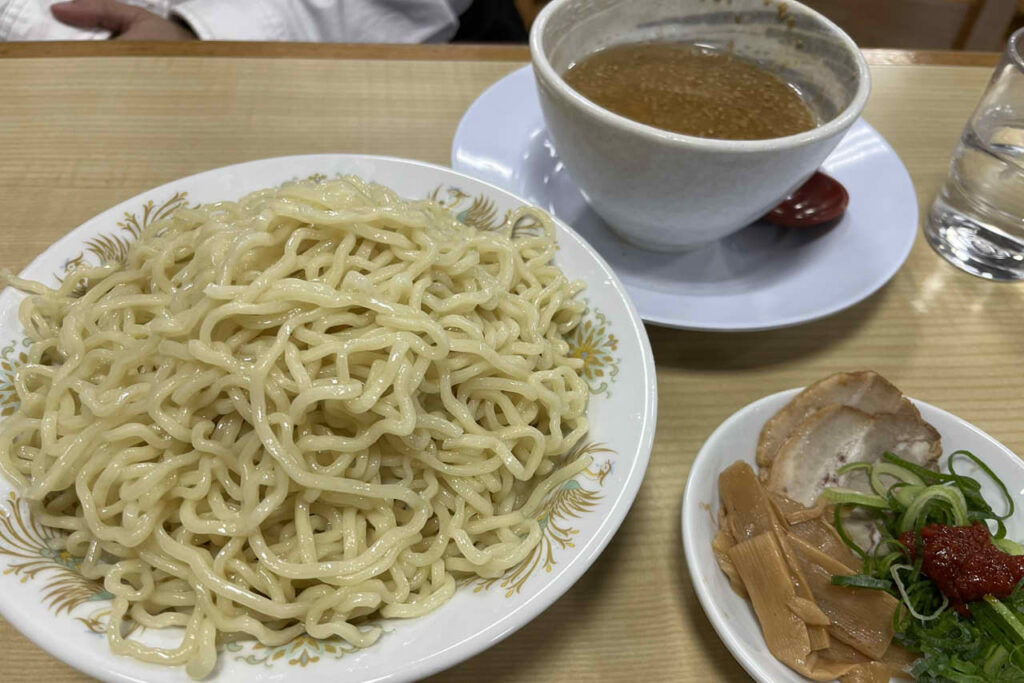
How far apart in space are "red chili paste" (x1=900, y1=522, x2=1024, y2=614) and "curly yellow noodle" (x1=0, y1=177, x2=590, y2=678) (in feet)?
1.68

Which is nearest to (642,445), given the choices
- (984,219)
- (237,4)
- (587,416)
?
(587,416)

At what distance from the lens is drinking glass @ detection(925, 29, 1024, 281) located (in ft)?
5.07

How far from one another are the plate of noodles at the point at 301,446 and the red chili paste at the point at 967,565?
0.45 m

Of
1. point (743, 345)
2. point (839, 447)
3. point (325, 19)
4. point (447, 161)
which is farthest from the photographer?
point (325, 19)

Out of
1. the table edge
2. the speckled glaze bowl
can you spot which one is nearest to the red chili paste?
the speckled glaze bowl

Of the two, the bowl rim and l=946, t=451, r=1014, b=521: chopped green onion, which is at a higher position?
the bowl rim

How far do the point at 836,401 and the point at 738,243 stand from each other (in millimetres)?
469

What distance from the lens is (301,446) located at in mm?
926

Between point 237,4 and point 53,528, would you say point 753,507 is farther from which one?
point 237,4

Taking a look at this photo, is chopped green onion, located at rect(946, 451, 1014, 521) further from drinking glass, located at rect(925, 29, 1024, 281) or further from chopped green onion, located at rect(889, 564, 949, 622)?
drinking glass, located at rect(925, 29, 1024, 281)

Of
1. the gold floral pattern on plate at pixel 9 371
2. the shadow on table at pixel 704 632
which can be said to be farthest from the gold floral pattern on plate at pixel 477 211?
the gold floral pattern on plate at pixel 9 371

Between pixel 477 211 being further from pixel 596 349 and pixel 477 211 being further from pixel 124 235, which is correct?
pixel 124 235

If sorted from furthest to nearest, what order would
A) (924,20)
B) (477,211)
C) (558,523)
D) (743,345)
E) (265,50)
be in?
1. (924,20)
2. (265,50)
3. (743,345)
4. (477,211)
5. (558,523)

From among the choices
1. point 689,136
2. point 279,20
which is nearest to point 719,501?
point 689,136
